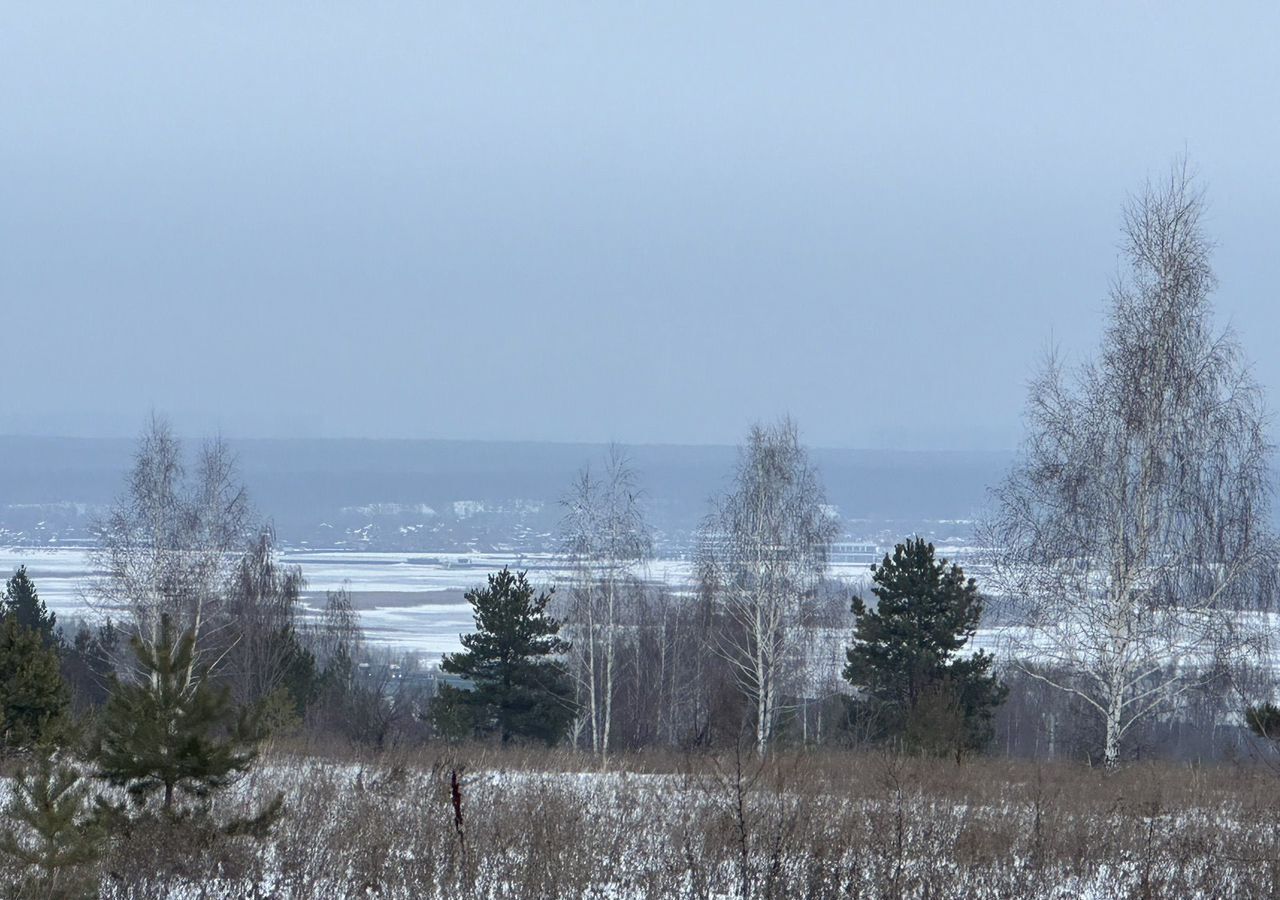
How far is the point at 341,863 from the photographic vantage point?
7.98 meters

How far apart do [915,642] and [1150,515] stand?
9181 mm

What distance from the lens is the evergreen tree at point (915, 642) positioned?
26125 millimetres

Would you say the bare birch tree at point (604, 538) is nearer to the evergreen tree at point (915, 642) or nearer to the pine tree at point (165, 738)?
the evergreen tree at point (915, 642)

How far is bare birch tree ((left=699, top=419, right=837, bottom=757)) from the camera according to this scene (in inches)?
1121

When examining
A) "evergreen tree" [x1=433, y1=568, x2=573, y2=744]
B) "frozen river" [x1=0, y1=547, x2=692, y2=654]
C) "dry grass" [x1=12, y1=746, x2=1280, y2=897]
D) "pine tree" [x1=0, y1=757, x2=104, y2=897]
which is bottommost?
"frozen river" [x1=0, y1=547, x2=692, y2=654]

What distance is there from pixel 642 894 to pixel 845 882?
3.80ft

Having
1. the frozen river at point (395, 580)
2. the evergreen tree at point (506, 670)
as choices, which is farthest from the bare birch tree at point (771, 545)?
the frozen river at point (395, 580)

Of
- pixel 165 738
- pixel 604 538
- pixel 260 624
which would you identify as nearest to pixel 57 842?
pixel 165 738

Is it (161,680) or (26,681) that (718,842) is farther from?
(26,681)

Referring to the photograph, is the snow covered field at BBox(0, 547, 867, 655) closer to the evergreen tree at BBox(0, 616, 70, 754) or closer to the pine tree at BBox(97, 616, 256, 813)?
the evergreen tree at BBox(0, 616, 70, 754)

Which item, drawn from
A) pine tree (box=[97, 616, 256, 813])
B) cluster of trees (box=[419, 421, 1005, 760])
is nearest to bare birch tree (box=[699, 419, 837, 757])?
cluster of trees (box=[419, 421, 1005, 760])

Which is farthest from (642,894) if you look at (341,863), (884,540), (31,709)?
(884,540)

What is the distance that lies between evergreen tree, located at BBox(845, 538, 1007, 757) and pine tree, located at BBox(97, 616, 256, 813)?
19806 millimetres

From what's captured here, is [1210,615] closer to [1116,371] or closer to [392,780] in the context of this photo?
[1116,371]
